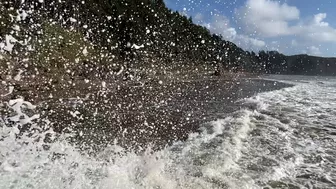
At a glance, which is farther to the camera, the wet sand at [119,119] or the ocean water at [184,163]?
the wet sand at [119,119]

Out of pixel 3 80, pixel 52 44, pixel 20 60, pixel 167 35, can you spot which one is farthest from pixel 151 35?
pixel 3 80

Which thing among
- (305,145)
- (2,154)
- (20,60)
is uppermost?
(20,60)

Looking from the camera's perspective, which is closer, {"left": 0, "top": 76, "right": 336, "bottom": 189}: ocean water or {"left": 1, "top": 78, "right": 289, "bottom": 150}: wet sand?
{"left": 0, "top": 76, "right": 336, "bottom": 189}: ocean water

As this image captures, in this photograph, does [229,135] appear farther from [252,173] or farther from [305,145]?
[252,173]

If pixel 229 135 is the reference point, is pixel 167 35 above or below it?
above

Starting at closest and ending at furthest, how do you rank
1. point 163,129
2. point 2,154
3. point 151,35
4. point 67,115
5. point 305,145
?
point 2,154 → point 305,145 → point 163,129 → point 67,115 → point 151,35

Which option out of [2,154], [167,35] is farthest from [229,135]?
[167,35]

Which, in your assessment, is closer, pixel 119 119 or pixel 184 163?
pixel 184 163

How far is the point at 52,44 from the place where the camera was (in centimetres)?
4047

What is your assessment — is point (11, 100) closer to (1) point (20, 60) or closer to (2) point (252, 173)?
(1) point (20, 60)

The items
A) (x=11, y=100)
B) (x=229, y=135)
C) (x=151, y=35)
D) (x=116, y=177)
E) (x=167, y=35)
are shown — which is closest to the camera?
(x=116, y=177)

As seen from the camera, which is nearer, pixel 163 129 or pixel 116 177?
pixel 116 177

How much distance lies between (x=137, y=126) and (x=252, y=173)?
7.09 metres

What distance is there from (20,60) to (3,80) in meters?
6.62
